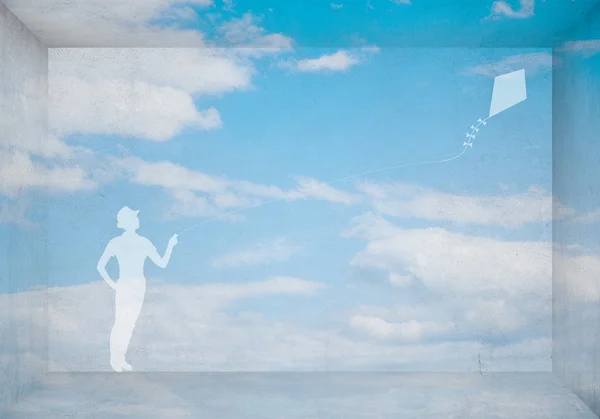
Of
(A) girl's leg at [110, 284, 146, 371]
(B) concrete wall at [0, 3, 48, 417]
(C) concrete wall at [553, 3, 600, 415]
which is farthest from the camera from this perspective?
(A) girl's leg at [110, 284, 146, 371]

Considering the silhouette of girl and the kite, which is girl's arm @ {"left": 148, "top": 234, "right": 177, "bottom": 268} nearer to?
the silhouette of girl

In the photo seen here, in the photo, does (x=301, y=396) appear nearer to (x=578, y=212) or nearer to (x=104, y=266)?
(x=104, y=266)

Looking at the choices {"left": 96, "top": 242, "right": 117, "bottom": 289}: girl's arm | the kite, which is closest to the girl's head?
{"left": 96, "top": 242, "right": 117, "bottom": 289}: girl's arm

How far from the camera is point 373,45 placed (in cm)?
605

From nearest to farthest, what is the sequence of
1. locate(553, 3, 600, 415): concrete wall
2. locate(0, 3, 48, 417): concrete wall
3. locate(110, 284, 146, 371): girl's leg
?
locate(553, 3, 600, 415): concrete wall, locate(0, 3, 48, 417): concrete wall, locate(110, 284, 146, 371): girl's leg

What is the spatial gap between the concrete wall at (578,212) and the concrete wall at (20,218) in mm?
4119

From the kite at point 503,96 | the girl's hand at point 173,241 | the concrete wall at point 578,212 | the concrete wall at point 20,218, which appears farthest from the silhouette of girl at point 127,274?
the concrete wall at point 578,212

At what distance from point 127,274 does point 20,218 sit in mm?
1086

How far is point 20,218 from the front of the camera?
17.7 feet

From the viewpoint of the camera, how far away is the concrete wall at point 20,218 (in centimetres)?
504

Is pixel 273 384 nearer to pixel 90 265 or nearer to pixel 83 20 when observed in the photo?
pixel 90 265

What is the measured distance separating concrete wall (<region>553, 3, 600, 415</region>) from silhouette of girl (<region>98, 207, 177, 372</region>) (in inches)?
128

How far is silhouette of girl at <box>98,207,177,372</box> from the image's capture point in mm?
6094

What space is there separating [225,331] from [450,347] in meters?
1.93
